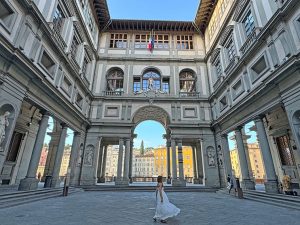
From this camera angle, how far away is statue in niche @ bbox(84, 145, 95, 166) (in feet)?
58.3

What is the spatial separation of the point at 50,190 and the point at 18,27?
969cm

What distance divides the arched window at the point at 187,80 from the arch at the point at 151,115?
4909mm

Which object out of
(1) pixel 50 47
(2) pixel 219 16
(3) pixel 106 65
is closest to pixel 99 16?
(3) pixel 106 65

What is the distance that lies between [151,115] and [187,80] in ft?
20.8

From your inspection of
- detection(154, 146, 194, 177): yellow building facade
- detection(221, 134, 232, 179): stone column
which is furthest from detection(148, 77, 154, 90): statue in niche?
detection(154, 146, 194, 177): yellow building facade

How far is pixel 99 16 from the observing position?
74.8 ft

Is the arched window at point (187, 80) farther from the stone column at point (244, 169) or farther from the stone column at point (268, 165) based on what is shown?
the stone column at point (268, 165)

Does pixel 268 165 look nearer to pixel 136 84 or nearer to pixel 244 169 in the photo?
pixel 244 169

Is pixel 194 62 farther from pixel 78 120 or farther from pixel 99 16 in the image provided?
pixel 78 120

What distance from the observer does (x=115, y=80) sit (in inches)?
886

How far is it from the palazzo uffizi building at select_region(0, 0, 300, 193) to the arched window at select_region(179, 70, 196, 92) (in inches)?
5.1

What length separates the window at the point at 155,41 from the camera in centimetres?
2394

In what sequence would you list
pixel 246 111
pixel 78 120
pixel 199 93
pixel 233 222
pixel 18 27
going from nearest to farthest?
pixel 233 222 → pixel 18 27 → pixel 246 111 → pixel 78 120 → pixel 199 93

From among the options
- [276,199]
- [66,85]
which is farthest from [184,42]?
[276,199]
